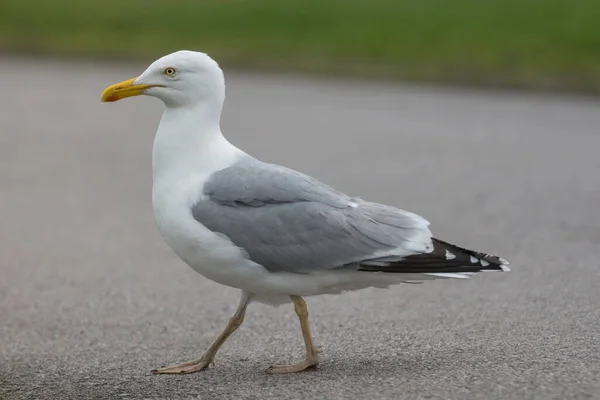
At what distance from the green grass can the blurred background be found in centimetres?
8

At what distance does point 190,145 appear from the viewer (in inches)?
182

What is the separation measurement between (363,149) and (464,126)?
164 cm

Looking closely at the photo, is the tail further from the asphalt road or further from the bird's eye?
the bird's eye

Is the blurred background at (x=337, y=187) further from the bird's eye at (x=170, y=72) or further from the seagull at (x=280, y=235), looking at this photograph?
the bird's eye at (x=170, y=72)

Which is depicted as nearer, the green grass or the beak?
the beak

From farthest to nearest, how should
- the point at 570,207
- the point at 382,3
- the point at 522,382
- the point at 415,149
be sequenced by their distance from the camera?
the point at 382,3 → the point at 415,149 → the point at 570,207 → the point at 522,382

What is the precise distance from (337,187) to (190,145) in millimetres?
4826

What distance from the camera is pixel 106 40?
799 inches

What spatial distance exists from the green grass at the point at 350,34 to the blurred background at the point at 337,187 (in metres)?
0.08

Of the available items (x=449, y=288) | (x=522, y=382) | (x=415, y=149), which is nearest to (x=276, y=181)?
(x=522, y=382)

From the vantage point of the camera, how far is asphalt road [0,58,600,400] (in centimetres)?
442

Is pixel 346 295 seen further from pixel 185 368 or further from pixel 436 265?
pixel 436 265

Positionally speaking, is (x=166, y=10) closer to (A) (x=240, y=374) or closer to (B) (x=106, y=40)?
(B) (x=106, y=40)

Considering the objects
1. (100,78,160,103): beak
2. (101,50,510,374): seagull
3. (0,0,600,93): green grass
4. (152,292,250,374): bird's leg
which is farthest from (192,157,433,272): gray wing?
(0,0,600,93): green grass
